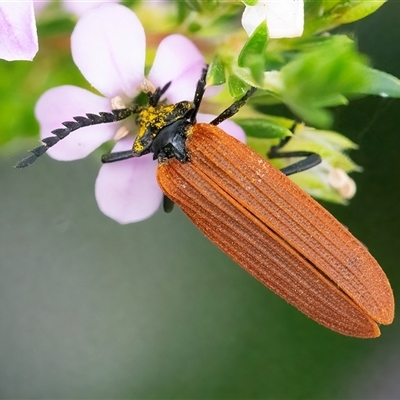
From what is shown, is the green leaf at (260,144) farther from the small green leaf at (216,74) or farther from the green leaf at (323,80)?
the green leaf at (323,80)

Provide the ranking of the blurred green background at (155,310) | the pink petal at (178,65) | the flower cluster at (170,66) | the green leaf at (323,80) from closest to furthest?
the green leaf at (323,80) → the flower cluster at (170,66) → the pink petal at (178,65) → the blurred green background at (155,310)

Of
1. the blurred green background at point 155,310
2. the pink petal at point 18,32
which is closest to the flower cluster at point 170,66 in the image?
the pink petal at point 18,32

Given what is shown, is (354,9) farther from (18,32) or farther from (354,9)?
(18,32)

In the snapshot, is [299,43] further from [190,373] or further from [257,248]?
[190,373]

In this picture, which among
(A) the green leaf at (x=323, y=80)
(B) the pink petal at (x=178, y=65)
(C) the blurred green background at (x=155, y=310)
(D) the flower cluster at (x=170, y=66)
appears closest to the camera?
(A) the green leaf at (x=323, y=80)

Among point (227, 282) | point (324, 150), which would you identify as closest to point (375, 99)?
point (324, 150)

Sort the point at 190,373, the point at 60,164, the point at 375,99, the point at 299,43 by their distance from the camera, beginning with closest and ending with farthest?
1. the point at 299,43
2. the point at 375,99
3. the point at 60,164
4. the point at 190,373

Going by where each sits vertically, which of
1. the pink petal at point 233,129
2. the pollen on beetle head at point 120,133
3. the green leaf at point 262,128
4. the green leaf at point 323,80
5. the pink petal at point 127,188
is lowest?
the pink petal at point 127,188
